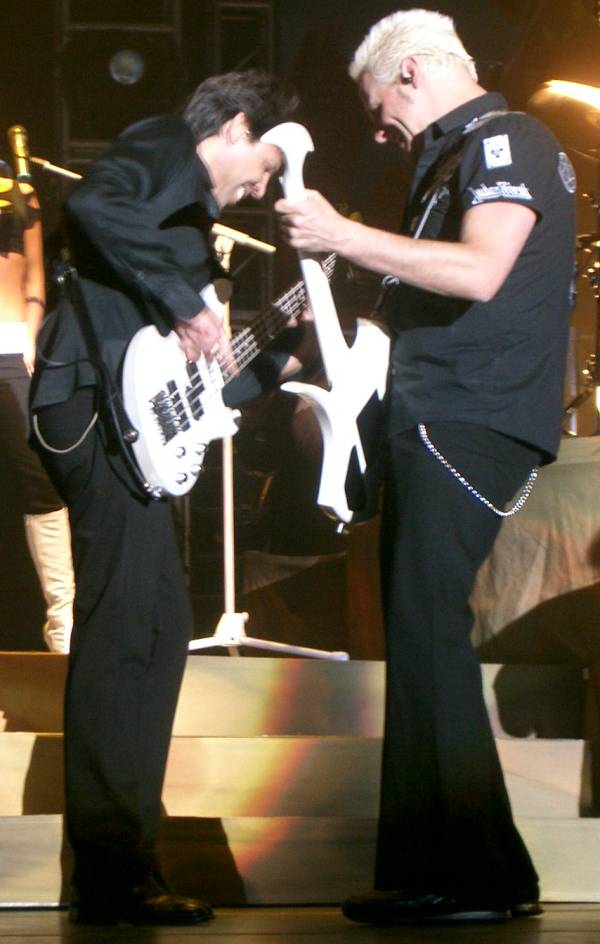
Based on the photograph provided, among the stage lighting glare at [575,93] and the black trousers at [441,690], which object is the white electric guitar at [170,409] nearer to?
the black trousers at [441,690]

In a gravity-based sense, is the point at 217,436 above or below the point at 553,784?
above

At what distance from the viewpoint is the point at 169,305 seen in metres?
2.63

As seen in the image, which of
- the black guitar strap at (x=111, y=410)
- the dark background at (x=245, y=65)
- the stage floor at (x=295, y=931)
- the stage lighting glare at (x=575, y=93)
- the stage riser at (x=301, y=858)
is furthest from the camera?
the dark background at (x=245, y=65)

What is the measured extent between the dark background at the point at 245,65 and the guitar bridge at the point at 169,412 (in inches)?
133

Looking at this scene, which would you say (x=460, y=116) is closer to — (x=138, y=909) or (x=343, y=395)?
(x=343, y=395)

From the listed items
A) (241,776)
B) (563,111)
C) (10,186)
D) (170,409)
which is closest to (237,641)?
(241,776)

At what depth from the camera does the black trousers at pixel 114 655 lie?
2.50 m

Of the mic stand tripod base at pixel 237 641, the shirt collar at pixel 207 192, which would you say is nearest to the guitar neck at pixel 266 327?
the shirt collar at pixel 207 192

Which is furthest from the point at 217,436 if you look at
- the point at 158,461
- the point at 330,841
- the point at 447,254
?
the point at 330,841

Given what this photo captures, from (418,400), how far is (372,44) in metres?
0.75

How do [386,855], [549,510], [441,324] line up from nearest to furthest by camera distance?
[386,855] → [441,324] → [549,510]

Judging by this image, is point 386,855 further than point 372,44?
No

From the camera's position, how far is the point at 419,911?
94.5 inches

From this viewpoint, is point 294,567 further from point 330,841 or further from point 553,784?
point 330,841
